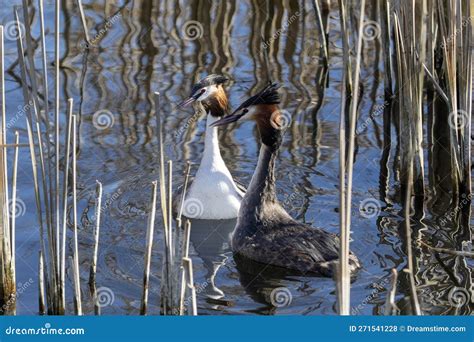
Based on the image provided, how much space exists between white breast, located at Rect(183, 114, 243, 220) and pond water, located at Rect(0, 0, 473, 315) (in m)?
0.17

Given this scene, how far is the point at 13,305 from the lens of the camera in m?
6.86

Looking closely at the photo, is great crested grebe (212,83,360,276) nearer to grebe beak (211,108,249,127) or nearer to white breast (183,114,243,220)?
grebe beak (211,108,249,127)

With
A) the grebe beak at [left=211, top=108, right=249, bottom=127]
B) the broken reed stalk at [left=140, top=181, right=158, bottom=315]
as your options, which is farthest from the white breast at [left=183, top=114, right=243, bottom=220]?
the broken reed stalk at [left=140, top=181, right=158, bottom=315]

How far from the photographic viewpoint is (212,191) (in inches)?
342

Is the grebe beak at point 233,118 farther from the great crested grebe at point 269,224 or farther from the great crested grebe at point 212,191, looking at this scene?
the great crested grebe at point 212,191

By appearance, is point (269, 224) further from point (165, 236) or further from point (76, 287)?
point (76, 287)

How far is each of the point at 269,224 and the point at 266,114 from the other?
85cm

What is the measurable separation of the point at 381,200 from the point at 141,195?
2021 mm

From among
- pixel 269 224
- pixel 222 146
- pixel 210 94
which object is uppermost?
pixel 210 94

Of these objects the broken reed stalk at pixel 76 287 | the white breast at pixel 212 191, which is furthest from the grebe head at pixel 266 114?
the broken reed stalk at pixel 76 287

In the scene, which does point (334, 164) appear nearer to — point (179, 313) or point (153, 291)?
point (153, 291)

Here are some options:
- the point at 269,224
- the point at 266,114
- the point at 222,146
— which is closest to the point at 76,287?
the point at 269,224

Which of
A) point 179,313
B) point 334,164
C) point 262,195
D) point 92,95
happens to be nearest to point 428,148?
point 334,164

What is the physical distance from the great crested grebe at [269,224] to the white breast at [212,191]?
1.50ft
